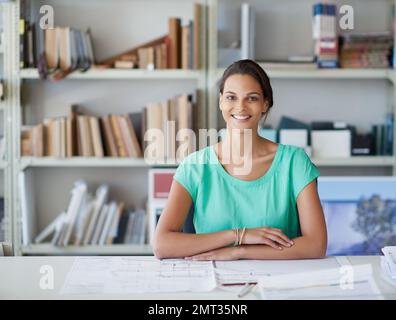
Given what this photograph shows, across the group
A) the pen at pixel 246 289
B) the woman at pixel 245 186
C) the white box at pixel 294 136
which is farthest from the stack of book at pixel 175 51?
the pen at pixel 246 289

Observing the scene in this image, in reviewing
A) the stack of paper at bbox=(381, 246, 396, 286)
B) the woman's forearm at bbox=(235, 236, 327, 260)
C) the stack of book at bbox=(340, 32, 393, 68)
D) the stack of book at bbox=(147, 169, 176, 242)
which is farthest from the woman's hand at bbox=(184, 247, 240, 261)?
the stack of book at bbox=(340, 32, 393, 68)

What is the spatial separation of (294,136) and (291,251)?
142cm

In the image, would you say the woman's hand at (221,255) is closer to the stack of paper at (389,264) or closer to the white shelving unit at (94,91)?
the stack of paper at (389,264)

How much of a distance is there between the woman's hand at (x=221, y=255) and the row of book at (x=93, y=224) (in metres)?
1.43

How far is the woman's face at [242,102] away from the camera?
1.30 metres

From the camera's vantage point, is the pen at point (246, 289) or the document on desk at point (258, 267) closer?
the pen at point (246, 289)

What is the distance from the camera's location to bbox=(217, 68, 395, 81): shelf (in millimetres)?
2570

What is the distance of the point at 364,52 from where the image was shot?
2609 millimetres

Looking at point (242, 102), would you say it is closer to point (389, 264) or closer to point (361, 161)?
point (389, 264)

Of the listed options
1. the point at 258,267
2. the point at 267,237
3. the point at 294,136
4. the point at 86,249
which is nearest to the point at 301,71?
the point at 294,136

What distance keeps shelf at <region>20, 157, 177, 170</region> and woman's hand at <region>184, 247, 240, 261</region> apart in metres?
1.38

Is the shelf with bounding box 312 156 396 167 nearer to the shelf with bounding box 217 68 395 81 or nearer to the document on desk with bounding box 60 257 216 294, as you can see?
the shelf with bounding box 217 68 395 81
